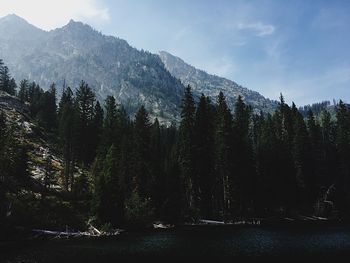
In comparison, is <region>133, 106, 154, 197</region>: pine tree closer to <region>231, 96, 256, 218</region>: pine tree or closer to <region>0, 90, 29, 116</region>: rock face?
<region>231, 96, 256, 218</region>: pine tree

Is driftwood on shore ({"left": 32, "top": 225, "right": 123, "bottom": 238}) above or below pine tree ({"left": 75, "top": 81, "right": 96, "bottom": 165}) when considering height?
below

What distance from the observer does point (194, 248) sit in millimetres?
41688

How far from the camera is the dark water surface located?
1407 inches

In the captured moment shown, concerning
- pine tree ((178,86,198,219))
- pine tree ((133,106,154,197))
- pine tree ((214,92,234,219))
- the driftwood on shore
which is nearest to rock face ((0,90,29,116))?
pine tree ((133,106,154,197))

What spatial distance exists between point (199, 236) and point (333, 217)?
48.5 metres

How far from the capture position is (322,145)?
124 m

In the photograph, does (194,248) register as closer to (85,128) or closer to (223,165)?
(223,165)

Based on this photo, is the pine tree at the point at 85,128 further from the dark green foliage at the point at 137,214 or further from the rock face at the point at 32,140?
the dark green foliage at the point at 137,214

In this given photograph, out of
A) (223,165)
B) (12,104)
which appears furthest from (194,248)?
(12,104)

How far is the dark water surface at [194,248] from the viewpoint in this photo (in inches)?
1407

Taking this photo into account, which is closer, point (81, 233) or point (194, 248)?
point (194, 248)

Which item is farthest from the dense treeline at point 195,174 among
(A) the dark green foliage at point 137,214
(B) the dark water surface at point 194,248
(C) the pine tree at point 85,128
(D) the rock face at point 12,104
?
(D) the rock face at point 12,104

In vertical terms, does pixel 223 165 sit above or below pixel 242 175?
above

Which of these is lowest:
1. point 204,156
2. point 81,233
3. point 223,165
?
point 81,233
